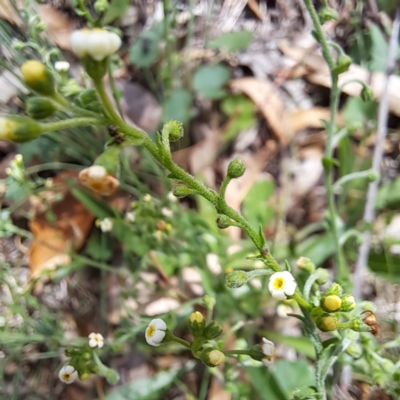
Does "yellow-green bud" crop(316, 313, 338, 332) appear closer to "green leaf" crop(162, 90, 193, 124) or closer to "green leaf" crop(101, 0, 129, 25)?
"green leaf" crop(101, 0, 129, 25)

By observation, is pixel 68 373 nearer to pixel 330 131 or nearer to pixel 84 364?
pixel 84 364

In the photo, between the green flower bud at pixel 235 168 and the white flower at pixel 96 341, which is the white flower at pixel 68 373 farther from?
the green flower bud at pixel 235 168

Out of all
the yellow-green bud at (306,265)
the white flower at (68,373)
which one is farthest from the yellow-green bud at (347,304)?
the white flower at (68,373)

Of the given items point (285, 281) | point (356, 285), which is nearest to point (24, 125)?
point (285, 281)

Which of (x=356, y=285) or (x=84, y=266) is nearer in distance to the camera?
(x=356, y=285)

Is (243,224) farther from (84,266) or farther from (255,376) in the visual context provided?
(84,266)

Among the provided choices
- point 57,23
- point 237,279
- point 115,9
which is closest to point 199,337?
point 237,279

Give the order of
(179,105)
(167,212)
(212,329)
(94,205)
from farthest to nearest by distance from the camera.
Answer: (179,105)
(94,205)
(167,212)
(212,329)
